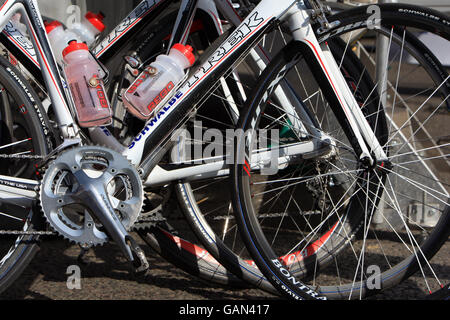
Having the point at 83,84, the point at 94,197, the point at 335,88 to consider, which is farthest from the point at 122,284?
the point at 335,88

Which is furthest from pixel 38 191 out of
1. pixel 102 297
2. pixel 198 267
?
pixel 198 267

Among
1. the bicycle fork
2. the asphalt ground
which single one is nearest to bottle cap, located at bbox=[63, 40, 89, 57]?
the bicycle fork

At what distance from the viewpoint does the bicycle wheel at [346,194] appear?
2334 mm

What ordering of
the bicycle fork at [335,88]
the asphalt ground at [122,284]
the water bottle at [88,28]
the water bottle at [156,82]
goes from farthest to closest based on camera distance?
the asphalt ground at [122,284], the water bottle at [88,28], the water bottle at [156,82], the bicycle fork at [335,88]

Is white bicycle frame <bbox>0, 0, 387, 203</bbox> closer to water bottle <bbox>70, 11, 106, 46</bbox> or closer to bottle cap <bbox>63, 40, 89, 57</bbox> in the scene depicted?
bottle cap <bbox>63, 40, 89, 57</bbox>

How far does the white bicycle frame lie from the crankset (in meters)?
0.09

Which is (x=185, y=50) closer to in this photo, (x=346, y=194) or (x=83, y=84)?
(x=83, y=84)

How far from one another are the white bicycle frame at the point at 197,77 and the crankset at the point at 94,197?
9 cm

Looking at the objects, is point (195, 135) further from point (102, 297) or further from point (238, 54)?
point (102, 297)

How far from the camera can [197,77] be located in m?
2.38

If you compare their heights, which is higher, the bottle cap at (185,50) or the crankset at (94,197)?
the bottle cap at (185,50)

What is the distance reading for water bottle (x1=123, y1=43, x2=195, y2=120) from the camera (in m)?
2.39

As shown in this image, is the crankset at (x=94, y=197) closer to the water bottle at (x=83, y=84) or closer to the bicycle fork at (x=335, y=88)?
the water bottle at (x=83, y=84)

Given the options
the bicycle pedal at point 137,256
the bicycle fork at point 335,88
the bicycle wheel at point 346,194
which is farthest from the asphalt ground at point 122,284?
the bicycle fork at point 335,88
